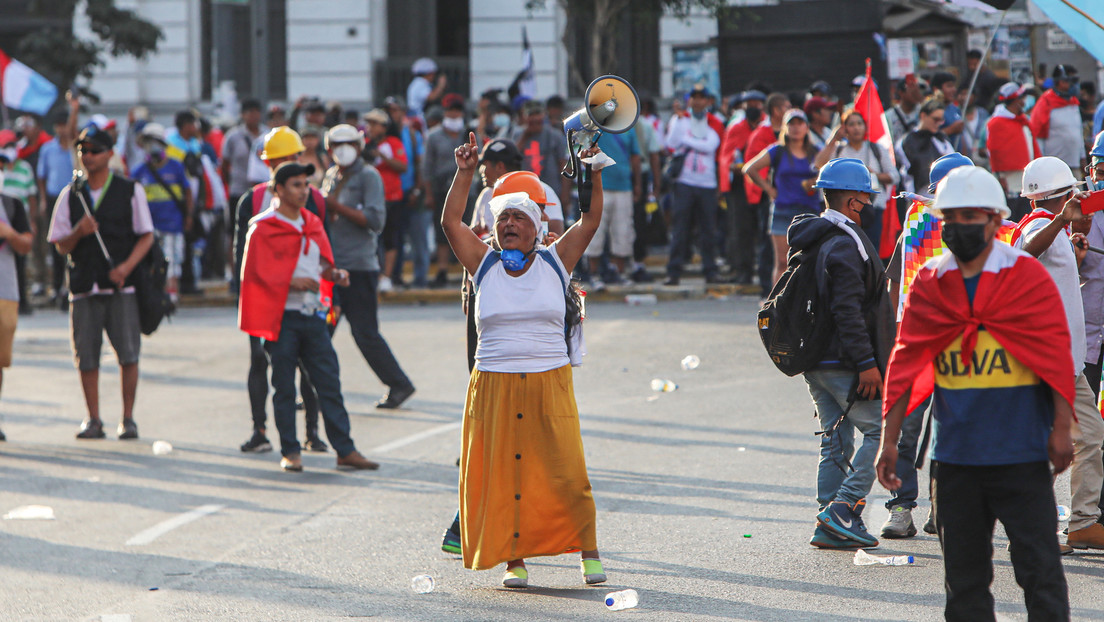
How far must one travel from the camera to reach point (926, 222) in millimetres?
6746

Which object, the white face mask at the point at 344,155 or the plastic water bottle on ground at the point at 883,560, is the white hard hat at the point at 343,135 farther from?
the plastic water bottle on ground at the point at 883,560


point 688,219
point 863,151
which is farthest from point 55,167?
point 863,151

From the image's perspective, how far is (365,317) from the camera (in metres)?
10.8

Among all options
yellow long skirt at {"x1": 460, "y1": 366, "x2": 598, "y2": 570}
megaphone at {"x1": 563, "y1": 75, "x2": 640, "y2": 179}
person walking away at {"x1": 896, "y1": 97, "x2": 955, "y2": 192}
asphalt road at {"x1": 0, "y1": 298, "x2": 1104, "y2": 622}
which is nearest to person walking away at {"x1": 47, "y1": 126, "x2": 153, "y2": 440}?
asphalt road at {"x1": 0, "y1": 298, "x2": 1104, "y2": 622}

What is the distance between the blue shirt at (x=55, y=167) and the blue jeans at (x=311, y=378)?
9.61m

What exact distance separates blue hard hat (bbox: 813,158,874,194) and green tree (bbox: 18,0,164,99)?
19216 mm

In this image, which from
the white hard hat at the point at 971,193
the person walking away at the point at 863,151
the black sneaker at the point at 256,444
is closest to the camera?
the white hard hat at the point at 971,193

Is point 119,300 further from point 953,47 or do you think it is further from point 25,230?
point 953,47

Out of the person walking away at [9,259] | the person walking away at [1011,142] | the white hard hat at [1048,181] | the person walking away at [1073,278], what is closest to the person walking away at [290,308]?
the person walking away at [9,259]

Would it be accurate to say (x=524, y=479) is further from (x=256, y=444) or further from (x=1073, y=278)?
(x=256, y=444)

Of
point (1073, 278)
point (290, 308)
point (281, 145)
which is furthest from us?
point (281, 145)

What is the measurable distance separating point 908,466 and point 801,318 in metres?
1.01

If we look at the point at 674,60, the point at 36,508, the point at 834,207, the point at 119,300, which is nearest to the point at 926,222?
the point at 834,207

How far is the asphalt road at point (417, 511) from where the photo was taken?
6109mm
